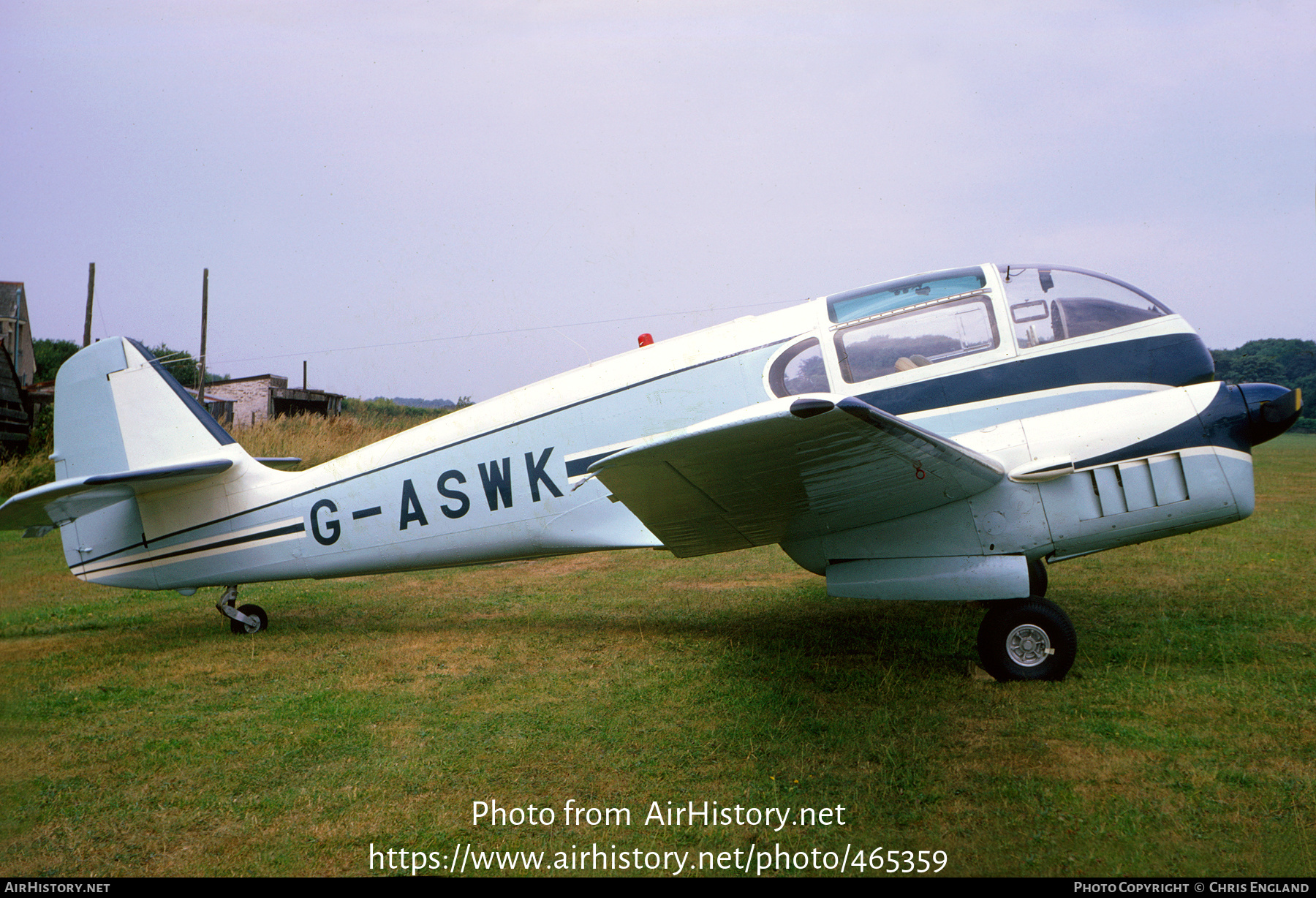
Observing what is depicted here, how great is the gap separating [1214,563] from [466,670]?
7.70m

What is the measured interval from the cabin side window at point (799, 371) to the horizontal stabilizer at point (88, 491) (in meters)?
4.77

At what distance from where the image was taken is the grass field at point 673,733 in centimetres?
303

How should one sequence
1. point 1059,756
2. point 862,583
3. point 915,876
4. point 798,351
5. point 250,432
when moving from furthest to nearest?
point 250,432 < point 798,351 < point 862,583 < point 1059,756 < point 915,876

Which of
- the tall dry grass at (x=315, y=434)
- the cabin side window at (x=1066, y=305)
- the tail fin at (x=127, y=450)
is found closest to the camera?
the cabin side window at (x=1066, y=305)

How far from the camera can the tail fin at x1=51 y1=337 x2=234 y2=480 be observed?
21.6 feet

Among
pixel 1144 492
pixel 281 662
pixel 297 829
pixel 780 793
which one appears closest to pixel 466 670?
pixel 281 662

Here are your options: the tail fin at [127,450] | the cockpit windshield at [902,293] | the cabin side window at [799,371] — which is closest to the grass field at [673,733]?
the tail fin at [127,450]

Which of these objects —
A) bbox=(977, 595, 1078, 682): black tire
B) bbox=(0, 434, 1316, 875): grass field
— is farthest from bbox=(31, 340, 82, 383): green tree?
bbox=(977, 595, 1078, 682): black tire

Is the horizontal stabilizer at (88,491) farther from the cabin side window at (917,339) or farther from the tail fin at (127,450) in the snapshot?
the cabin side window at (917,339)

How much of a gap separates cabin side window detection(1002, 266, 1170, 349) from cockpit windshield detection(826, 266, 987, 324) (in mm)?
257

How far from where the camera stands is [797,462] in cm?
366

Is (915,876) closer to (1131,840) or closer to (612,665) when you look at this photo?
(1131,840)

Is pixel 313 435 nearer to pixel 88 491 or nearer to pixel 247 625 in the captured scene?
pixel 247 625

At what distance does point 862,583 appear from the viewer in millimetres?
4840
